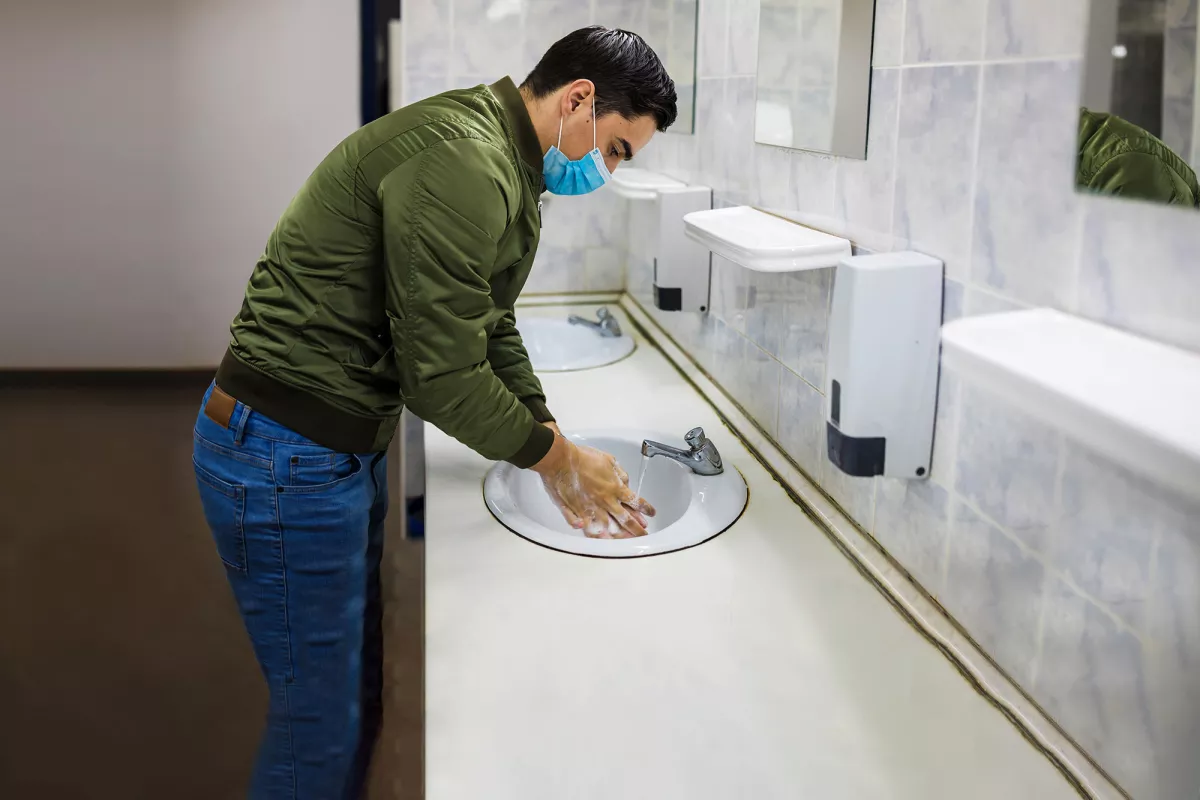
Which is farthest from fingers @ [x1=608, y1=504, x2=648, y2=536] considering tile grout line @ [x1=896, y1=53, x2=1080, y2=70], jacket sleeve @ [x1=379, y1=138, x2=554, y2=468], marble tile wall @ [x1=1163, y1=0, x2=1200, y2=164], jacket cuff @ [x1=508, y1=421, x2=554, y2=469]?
marble tile wall @ [x1=1163, y1=0, x2=1200, y2=164]

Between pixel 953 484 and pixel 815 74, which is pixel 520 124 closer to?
pixel 815 74

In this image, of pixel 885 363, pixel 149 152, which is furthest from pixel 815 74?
pixel 149 152

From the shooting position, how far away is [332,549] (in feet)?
4.65

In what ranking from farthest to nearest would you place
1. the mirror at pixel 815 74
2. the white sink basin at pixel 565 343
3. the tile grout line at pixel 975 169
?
the white sink basin at pixel 565 343
the mirror at pixel 815 74
the tile grout line at pixel 975 169

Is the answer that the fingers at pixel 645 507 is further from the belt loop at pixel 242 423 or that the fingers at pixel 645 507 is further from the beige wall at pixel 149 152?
the beige wall at pixel 149 152

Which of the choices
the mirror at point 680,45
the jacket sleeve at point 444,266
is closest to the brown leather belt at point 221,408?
the jacket sleeve at point 444,266

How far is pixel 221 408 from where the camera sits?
1356mm

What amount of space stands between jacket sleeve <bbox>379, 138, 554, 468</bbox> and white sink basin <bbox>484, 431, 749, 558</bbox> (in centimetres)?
27

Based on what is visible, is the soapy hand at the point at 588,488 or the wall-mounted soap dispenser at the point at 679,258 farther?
the wall-mounted soap dispenser at the point at 679,258

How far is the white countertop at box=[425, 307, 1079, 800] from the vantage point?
3.07ft

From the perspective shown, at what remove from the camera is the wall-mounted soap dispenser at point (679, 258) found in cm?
207

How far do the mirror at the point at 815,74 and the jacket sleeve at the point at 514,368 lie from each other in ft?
1.85

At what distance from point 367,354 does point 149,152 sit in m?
3.87

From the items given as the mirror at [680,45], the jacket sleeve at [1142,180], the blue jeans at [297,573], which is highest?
the mirror at [680,45]
